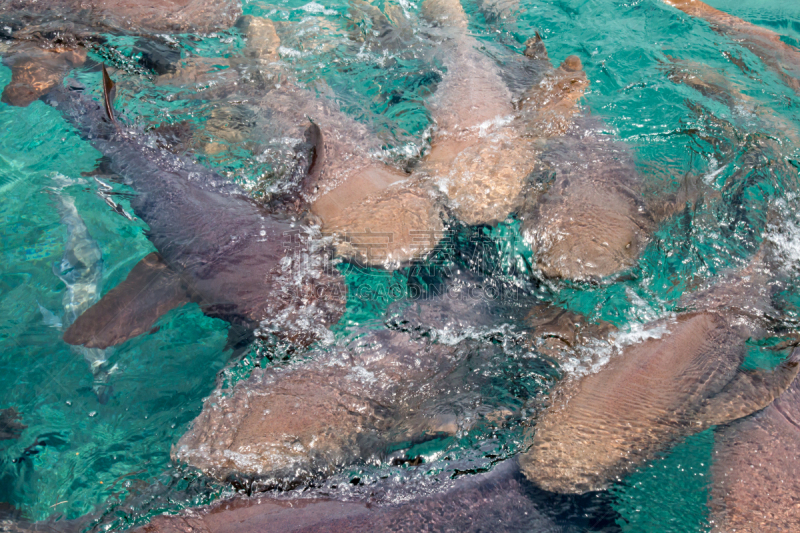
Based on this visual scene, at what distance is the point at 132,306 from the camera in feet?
12.5

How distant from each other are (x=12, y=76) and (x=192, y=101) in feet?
6.49

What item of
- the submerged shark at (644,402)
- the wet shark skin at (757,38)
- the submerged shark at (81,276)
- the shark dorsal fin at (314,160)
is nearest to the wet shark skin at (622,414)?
the submerged shark at (644,402)

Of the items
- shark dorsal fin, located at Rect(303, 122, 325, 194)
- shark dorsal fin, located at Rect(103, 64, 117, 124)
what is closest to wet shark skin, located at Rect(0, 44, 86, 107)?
shark dorsal fin, located at Rect(103, 64, 117, 124)

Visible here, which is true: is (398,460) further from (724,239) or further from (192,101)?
(192,101)

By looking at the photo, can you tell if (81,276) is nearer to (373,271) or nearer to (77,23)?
(373,271)

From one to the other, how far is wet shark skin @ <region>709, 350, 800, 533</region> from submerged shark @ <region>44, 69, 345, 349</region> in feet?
9.35

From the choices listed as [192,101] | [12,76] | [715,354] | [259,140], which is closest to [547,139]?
[715,354]

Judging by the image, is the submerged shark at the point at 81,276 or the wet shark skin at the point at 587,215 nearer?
the submerged shark at the point at 81,276

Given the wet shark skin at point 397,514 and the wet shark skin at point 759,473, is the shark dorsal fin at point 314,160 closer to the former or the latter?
the wet shark skin at point 397,514

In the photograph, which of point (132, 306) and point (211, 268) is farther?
point (211, 268)

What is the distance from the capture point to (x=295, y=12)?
6.64 m

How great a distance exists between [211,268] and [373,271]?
1.33 metres

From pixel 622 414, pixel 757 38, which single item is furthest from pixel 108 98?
pixel 757 38

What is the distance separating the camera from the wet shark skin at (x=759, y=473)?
2.78 metres
